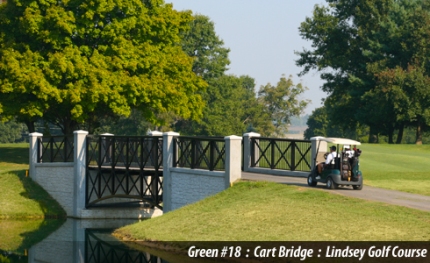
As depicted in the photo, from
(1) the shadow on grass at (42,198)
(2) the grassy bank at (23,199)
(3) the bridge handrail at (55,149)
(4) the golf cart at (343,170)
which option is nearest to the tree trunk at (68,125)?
(2) the grassy bank at (23,199)

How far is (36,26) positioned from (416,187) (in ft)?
95.8

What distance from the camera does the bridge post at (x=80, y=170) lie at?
139 ft

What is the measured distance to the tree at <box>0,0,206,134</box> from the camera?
5309cm

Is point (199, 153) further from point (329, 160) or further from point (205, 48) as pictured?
point (205, 48)

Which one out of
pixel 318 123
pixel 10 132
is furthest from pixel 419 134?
pixel 10 132

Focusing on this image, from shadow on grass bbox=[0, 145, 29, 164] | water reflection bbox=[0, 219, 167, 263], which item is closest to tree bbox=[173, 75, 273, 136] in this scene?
shadow on grass bbox=[0, 145, 29, 164]

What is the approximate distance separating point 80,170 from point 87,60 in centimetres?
1387

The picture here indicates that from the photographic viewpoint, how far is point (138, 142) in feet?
125

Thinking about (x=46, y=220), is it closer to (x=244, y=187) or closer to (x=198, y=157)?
(x=198, y=157)

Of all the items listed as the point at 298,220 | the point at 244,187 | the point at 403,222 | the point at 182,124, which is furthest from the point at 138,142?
the point at 182,124

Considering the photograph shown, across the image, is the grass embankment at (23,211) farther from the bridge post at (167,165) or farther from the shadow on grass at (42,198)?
the bridge post at (167,165)

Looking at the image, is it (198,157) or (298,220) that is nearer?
(298,220)

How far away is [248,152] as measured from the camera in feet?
120

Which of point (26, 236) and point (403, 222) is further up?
point (403, 222)
